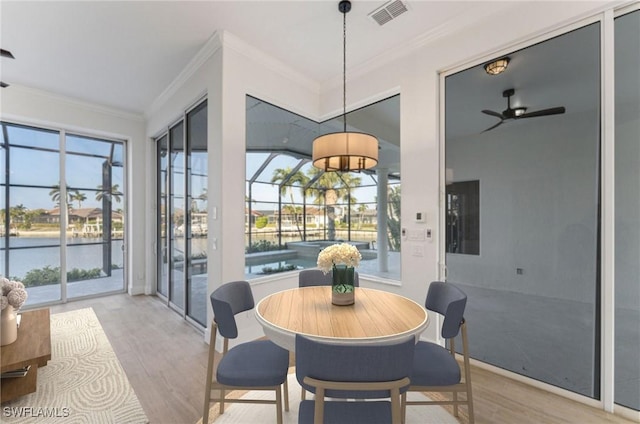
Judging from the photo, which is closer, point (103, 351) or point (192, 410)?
point (192, 410)

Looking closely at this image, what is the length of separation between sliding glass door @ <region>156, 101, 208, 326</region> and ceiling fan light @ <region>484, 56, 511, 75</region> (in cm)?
310

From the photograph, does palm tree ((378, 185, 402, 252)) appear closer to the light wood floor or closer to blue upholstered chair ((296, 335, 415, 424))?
the light wood floor

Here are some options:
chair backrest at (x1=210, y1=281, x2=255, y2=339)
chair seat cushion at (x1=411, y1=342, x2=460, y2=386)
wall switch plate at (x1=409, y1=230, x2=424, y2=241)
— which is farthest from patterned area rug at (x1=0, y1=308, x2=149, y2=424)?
wall switch plate at (x1=409, y1=230, x2=424, y2=241)

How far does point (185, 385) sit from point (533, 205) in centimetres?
334

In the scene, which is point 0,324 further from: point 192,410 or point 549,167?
point 549,167

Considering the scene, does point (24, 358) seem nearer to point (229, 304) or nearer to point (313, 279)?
point (229, 304)

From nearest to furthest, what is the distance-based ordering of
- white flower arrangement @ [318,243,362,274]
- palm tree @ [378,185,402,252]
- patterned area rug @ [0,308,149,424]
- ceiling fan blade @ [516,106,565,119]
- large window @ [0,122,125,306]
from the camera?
white flower arrangement @ [318,243,362,274] < patterned area rug @ [0,308,149,424] < ceiling fan blade @ [516,106,565,119] < palm tree @ [378,185,402,252] < large window @ [0,122,125,306]

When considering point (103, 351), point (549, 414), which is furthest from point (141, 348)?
point (549, 414)

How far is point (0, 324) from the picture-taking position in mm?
2072

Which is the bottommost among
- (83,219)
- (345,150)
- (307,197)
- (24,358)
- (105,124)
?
(24,358)

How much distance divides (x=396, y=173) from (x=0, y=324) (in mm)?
3772

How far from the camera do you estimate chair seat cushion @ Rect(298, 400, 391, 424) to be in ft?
3.97

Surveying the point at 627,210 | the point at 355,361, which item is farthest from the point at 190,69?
the point at 627,210

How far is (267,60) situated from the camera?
319 centimetres
